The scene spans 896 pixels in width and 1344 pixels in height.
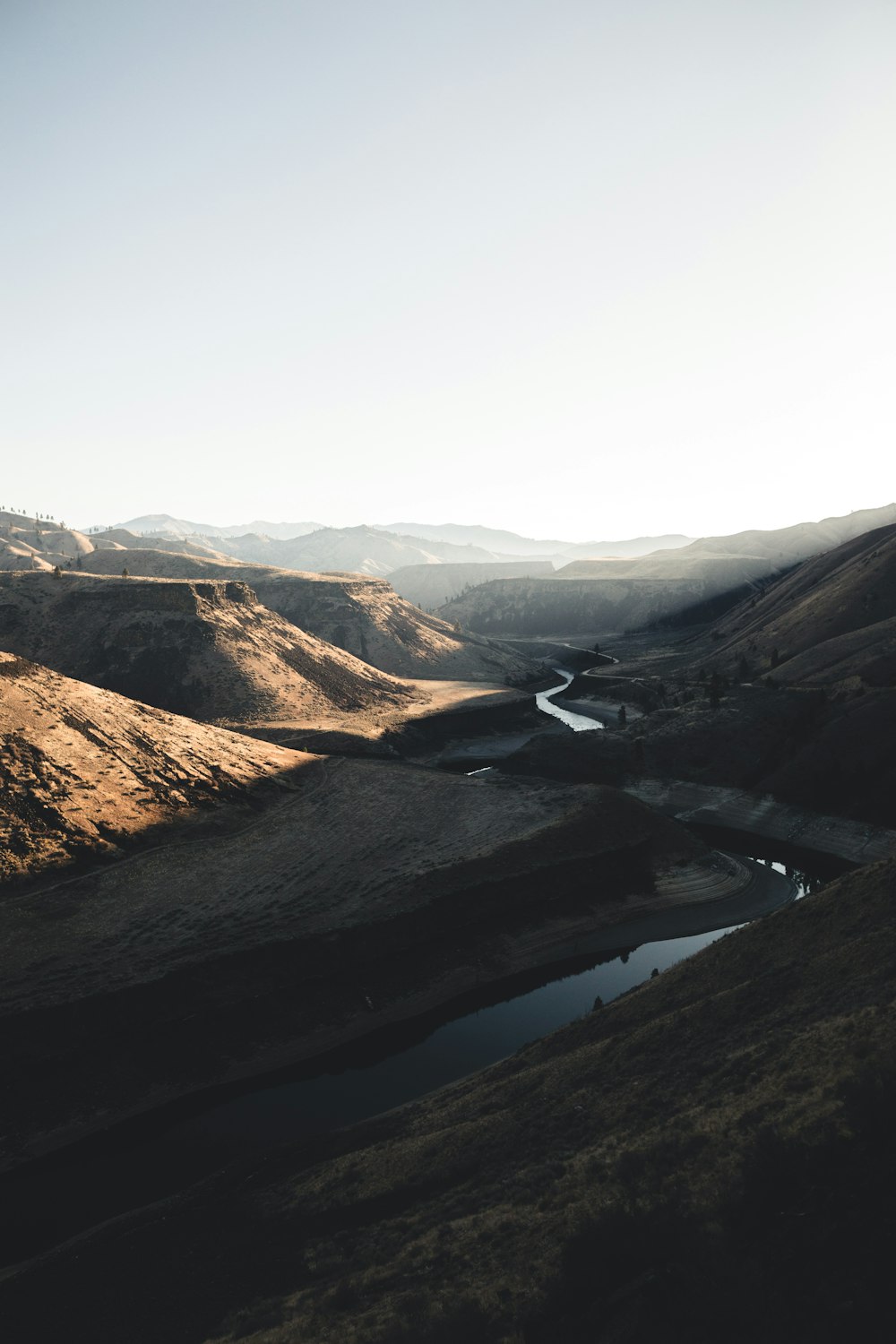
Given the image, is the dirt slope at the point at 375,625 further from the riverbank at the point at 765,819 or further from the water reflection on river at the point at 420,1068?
the water reflection on river at the point at 420,1068

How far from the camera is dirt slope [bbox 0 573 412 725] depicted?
365 ft

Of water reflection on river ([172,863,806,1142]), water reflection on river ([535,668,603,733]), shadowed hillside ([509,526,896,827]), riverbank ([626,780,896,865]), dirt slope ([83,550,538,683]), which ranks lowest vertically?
water reflection on river ([172,863,806,1142])

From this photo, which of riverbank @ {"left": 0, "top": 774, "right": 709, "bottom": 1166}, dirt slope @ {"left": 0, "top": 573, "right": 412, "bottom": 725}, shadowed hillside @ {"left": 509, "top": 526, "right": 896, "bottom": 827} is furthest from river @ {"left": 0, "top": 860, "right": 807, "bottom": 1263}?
dirt slope @ {"left": 0, "top": 573, "right": 412, "bottom": 725}

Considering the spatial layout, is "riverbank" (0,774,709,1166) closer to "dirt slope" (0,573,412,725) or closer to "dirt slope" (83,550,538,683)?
"dirt slope" (0,573,412,725)

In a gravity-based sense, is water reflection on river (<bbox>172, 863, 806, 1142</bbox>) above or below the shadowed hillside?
below

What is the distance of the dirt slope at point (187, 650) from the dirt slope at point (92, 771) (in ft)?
114

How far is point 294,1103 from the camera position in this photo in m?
35.9

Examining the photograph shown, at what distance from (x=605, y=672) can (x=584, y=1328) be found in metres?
155

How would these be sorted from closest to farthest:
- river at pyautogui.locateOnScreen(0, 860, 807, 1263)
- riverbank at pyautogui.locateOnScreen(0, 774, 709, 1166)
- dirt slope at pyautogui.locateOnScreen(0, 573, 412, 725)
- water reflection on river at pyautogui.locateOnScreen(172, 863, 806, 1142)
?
river at pyautogui.locateOnScreen(0, 860, 807, 1263)
water reflection on river at pyautogui.locateOnScreen(172, 863, 806, 1142)
riverbank at pyautogui.locateOnScreen(0, 774, 709, 1166)
dirt slope at pyautogui.locateOnScreen(0, 573, 412, 725)

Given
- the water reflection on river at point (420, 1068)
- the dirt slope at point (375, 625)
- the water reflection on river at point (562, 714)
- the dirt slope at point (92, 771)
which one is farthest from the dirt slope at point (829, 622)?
the dirt slope at point (92, 771)

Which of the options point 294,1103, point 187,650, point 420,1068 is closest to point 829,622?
point 187,650

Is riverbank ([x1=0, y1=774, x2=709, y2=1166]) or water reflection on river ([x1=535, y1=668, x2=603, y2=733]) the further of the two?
water reflection on river ([x1=535, y1=668, x2=603, y2=733])

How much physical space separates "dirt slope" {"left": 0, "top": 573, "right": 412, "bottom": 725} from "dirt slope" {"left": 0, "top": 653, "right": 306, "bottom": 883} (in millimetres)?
34751

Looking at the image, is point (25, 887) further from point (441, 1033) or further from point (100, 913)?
point (441, 1033)
